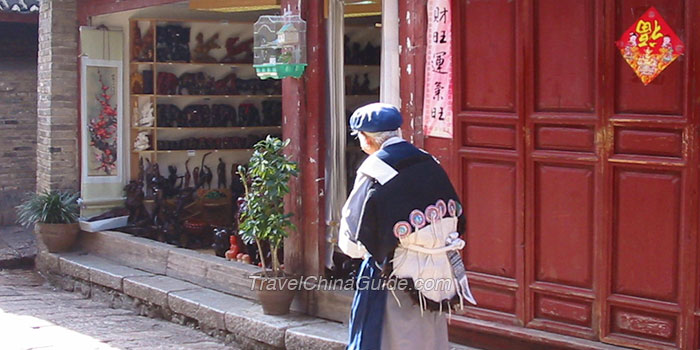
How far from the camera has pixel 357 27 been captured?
10.8m

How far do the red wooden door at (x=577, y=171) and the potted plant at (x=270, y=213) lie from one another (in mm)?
1748

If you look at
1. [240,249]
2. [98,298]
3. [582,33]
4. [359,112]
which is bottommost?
[98,298]

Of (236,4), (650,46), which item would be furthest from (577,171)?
(236,4)

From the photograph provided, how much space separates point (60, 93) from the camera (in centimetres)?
1220

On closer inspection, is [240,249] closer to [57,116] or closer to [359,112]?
[57,116]

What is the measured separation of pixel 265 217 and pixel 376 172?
10.5 ft

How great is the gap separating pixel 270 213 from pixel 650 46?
11.5 feet

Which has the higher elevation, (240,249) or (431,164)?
(431,164)

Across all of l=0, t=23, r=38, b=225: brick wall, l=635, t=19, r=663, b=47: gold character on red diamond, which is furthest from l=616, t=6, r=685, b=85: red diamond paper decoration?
l=0, t=23, r=38, b=225: brick wall

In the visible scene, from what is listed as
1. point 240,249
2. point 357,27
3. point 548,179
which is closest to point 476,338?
point 548,179

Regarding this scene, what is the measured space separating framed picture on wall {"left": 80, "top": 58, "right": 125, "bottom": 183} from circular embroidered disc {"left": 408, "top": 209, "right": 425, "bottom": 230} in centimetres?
782

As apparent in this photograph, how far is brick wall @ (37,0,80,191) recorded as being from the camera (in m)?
12.1

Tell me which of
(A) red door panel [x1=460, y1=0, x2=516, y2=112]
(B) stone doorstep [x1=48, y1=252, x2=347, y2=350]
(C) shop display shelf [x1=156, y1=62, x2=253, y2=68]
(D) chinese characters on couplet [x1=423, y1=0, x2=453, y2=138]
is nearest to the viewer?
(A) red door panel [x1=460, y1=0, x2=516, y2=112]

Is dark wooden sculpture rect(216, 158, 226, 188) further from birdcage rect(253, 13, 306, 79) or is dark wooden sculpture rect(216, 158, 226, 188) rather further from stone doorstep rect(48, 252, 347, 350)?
birdcage rect(253, 13, 306, 79)
